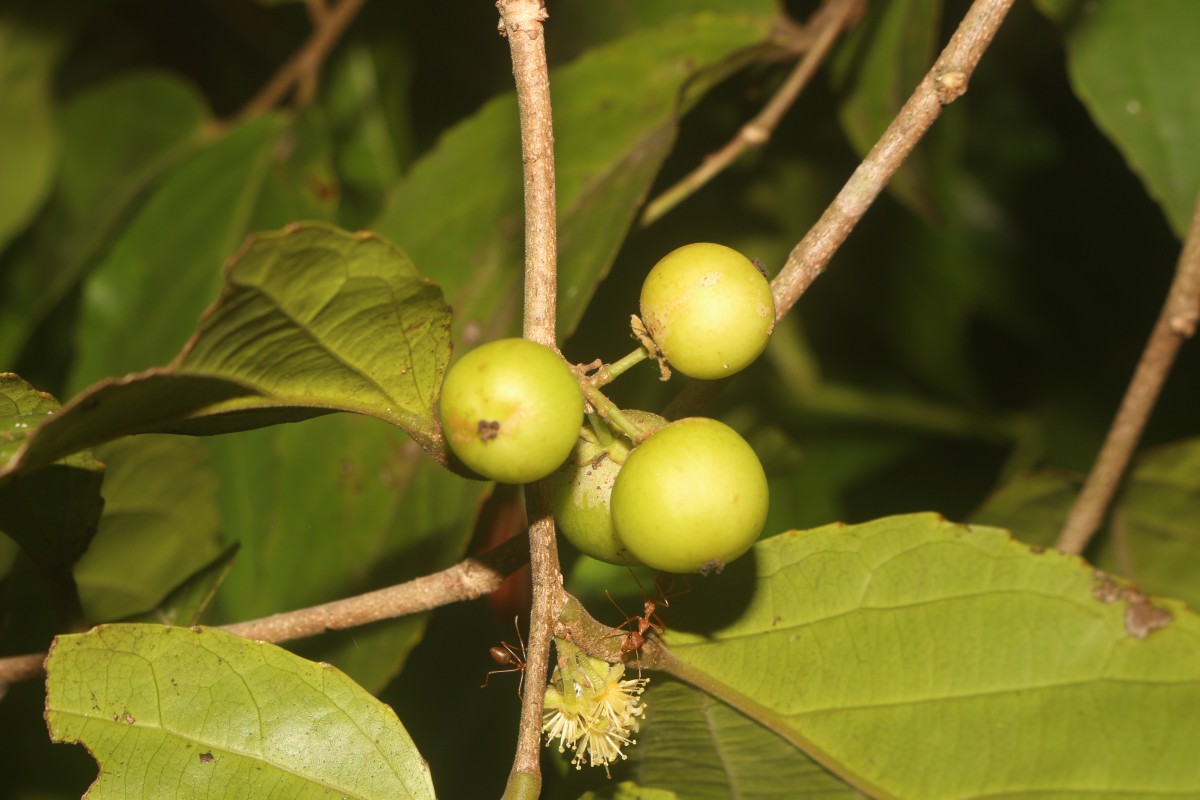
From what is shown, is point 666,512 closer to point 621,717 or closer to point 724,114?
point 621,717

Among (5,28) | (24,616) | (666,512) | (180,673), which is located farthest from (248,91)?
(666,512)

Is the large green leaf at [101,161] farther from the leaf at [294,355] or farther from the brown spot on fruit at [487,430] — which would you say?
the brown spot on fruit at [487,430]

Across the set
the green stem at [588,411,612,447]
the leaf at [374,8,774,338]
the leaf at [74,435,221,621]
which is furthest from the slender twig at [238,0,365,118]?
the green stem at [588,411,612,447]

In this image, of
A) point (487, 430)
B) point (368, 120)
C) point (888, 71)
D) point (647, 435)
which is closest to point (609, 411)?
point (647, 435)

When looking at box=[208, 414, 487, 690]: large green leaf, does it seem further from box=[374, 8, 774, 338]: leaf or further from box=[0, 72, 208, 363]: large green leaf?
box=[0, 72, 208, 363]: large green leaf

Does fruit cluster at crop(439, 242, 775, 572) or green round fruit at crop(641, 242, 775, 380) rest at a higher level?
green round fruit at crop(641, 242, 775, 380)

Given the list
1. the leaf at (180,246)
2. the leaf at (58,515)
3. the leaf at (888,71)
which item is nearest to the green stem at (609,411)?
the leaf at (58,515)
